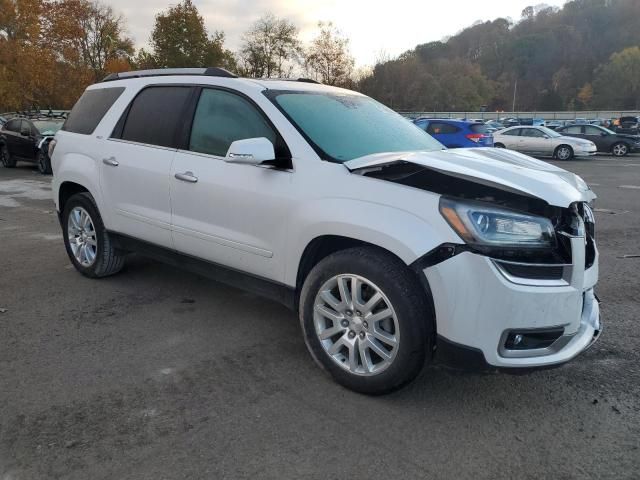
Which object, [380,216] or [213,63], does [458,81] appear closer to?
[213,63]

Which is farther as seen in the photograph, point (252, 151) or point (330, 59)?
point (330, 59)

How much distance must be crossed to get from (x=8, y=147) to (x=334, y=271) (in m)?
16.9

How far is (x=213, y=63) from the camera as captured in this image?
4269 cm

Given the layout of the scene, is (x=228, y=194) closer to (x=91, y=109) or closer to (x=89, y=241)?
(x=89, y=241)

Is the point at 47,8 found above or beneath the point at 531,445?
above

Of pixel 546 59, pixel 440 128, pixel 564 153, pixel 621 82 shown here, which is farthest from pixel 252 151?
pixel 546 59

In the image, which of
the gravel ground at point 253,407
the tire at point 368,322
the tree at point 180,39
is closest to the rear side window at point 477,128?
the gravel ground at point 253,407

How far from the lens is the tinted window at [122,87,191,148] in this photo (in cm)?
415

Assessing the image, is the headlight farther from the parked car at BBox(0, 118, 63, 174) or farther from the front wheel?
the front wheel

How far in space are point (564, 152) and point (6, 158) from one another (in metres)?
20.8

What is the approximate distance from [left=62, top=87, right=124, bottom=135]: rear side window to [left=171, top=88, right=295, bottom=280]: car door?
128 centimetres

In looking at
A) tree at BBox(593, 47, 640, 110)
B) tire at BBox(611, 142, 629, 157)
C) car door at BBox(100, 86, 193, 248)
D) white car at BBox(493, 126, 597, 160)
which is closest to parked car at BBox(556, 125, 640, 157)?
tire at BBox(611, 142, 629, 157)

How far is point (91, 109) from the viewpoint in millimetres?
5008

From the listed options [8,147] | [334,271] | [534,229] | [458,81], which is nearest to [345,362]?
[334,271]
